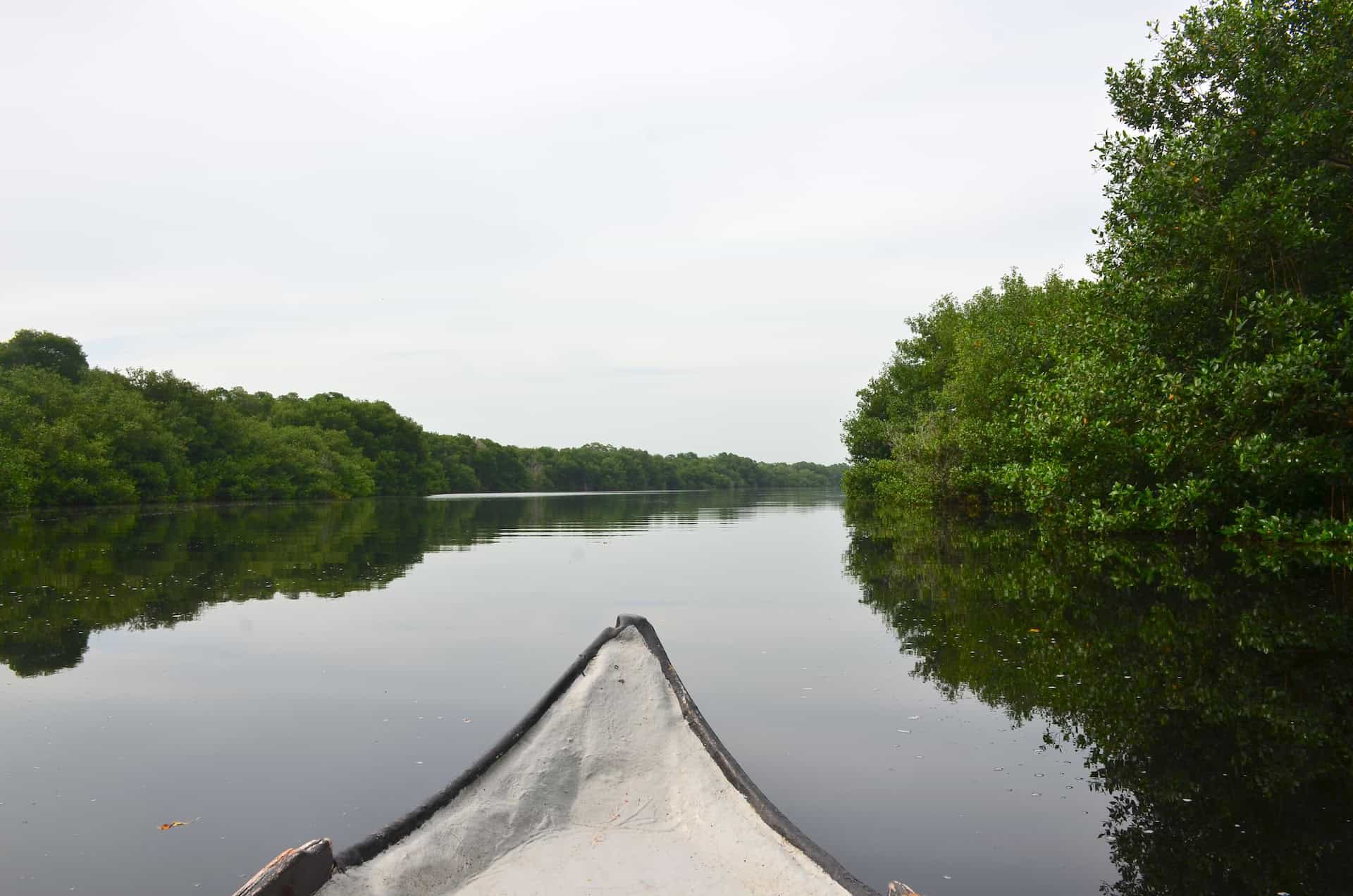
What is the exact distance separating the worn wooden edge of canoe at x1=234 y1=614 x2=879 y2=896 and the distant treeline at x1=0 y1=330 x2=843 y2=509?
167 ft

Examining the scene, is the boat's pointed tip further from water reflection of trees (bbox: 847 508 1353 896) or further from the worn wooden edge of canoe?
water reflection of trees (bbox: 847 508 1353 896)

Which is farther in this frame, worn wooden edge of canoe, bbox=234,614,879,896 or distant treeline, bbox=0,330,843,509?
distant treeline, bbox=0,330,843,509

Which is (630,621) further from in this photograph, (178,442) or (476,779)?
(178,442)

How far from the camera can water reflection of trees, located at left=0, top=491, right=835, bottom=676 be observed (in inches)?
529

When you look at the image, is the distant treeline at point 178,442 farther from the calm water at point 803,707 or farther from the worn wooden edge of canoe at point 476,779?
the worn wooden edge of canoe at point 476,779

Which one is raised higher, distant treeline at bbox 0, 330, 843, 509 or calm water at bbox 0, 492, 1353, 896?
distant treeline at bbox 0, 330, 843, 509

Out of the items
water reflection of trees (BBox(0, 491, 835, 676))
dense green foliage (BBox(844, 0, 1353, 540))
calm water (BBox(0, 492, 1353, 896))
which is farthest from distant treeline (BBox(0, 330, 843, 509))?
dense green foliage (BBox(844, 0, 1353, 540))

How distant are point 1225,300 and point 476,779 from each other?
53.6 ft

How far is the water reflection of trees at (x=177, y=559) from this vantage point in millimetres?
13438

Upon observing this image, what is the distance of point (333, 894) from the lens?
3.93 metres

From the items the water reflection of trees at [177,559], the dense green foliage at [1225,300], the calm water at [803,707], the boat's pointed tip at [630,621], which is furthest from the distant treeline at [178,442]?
the dense green foliage at [1225,300]

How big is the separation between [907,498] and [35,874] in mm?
45056

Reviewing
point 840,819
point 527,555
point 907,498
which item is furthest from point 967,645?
point 907,498

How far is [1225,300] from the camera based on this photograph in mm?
15664
